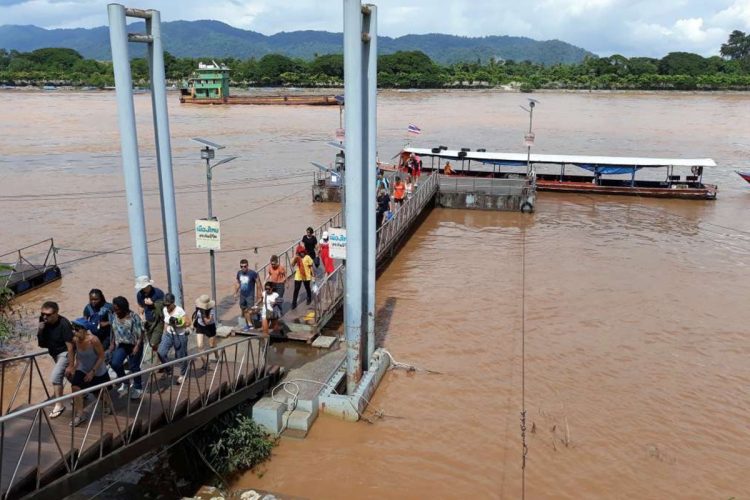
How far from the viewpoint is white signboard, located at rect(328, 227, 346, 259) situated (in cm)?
1053

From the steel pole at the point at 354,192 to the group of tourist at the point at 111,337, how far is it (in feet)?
6.94

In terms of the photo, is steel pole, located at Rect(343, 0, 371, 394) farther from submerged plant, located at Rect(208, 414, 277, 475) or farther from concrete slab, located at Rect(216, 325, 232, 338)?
concrete slab, located at Rect(216, 325, 232, 338)

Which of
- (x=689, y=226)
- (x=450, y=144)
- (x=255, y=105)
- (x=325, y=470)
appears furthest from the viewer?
(x=255, y=105)

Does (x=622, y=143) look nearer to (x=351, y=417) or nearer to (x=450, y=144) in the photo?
(x=450, y=144)

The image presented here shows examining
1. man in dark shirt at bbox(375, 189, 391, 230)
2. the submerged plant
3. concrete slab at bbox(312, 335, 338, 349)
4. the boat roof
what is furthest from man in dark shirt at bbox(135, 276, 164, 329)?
the boat roof

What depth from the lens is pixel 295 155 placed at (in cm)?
4228

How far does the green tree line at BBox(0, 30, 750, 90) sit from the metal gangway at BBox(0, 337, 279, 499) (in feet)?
387

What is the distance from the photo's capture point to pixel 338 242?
1059 cm

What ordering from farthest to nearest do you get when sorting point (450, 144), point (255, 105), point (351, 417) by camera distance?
1. point (255, 105)
2. point (450, 144)
3. point (351, 417)

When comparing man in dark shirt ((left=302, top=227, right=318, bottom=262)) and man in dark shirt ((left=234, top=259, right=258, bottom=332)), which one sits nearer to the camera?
man in dark shirt ((left=234, top=259, right=258, bottom=332))

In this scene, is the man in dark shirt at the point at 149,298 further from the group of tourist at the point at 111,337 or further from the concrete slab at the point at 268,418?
the concrete slab at the point at 268,418

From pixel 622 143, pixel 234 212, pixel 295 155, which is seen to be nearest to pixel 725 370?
pixel 234 212

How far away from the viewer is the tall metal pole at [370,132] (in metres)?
9.79

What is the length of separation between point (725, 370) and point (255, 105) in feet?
266
